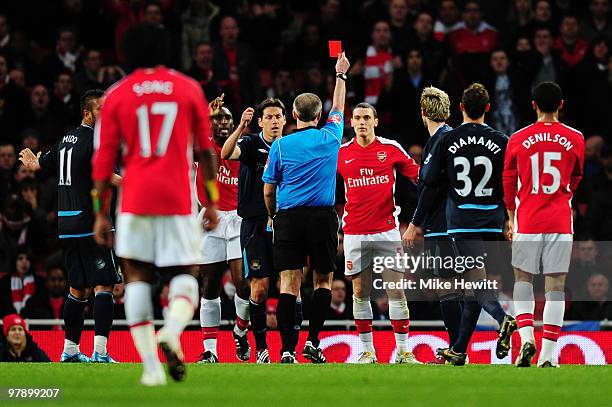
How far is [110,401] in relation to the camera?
8.38 meters

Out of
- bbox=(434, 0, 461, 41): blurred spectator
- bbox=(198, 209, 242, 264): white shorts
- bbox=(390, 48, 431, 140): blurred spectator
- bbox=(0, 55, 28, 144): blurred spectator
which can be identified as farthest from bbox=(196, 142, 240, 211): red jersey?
bbox=(434, 0, 461, 41): blurred spectator

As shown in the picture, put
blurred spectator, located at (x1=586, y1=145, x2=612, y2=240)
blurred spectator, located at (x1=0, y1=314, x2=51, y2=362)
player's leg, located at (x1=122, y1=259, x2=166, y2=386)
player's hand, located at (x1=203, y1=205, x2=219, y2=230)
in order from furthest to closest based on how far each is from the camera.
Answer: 1. blurred spectator, located at (x1=586, y1=145, x2=612, y2=240)
2. blurred spectator, located at (x1=0, y1=314, x2=51, y2=362)
3. player's hand, located at (x1=203, y1=205, x2=219, y2=230)
4. player's leg, located at (x1=122, y1=259, x2=166, y2=386)

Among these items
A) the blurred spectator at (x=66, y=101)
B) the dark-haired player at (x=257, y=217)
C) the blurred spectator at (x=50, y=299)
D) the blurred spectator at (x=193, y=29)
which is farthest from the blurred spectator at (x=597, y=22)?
the blurred spectator at (x=50, y=299)

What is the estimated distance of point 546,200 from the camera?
11195mm

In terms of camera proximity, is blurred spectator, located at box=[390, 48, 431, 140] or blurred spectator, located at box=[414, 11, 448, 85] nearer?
blurred spectator, located at box=[390, 48, 431, 140]

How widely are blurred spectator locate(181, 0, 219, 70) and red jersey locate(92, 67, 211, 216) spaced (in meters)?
11.9

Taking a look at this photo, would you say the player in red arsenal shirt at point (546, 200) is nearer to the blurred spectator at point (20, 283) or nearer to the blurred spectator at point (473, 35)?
the blurred spectator at point (20, 283)

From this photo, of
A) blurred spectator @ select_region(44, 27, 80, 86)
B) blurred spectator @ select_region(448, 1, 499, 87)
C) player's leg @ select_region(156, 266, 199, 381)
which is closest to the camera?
player's leg @ select_region(156, 266, 199, 381)

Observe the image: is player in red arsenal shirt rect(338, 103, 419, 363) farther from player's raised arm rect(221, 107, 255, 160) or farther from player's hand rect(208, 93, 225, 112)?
player's hand rect(208, 93, 225, 112)

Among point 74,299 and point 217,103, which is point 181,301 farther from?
point 217,103

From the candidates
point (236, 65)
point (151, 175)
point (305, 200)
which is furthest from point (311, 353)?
point (236, 65)

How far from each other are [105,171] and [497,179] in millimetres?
4468

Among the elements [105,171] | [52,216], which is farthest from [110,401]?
[52,216]

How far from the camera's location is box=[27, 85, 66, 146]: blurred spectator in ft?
64.1
